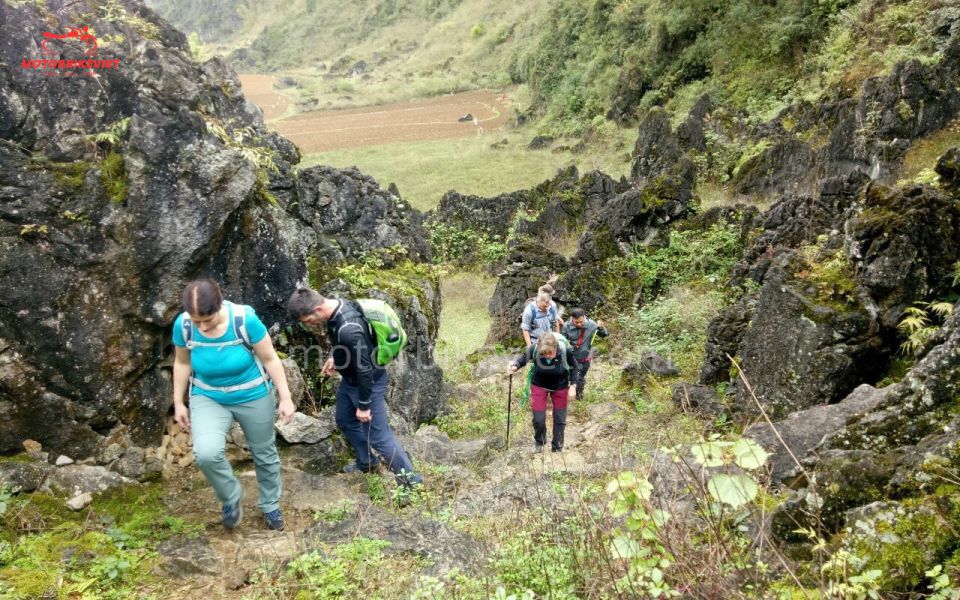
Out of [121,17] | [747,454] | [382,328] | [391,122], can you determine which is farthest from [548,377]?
[391,122]

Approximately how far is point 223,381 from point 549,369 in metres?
3.26

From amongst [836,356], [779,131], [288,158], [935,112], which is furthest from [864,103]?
[288,158]

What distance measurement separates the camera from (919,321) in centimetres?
563

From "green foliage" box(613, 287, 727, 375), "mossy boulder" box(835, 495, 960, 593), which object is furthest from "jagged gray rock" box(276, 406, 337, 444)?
"green foliage" box(613, 287, 727, 375)

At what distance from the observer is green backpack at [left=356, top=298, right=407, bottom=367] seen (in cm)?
448

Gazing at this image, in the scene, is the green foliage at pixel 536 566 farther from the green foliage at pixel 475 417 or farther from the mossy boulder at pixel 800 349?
the green foliage at pixel 475 417

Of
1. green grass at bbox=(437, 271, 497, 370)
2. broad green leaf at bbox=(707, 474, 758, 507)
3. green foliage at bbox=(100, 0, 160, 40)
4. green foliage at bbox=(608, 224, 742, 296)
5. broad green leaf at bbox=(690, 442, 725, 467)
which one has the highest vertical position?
green foliage at bbox=(100, 0, 160, 40)

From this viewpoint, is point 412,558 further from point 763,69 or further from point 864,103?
point 763,69

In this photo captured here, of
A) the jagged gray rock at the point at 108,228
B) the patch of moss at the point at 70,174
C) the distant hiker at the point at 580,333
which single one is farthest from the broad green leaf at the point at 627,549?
the distant hiker at the point at 580,333

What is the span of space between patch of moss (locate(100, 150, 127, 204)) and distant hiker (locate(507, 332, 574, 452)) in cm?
362

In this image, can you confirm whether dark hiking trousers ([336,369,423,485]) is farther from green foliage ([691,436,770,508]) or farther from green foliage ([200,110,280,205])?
green foliage ([691,436,770,508])

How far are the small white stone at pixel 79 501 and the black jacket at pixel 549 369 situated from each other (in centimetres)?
370

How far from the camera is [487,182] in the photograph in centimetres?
2611

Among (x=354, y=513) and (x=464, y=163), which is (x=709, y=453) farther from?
(x=464, y=163)
